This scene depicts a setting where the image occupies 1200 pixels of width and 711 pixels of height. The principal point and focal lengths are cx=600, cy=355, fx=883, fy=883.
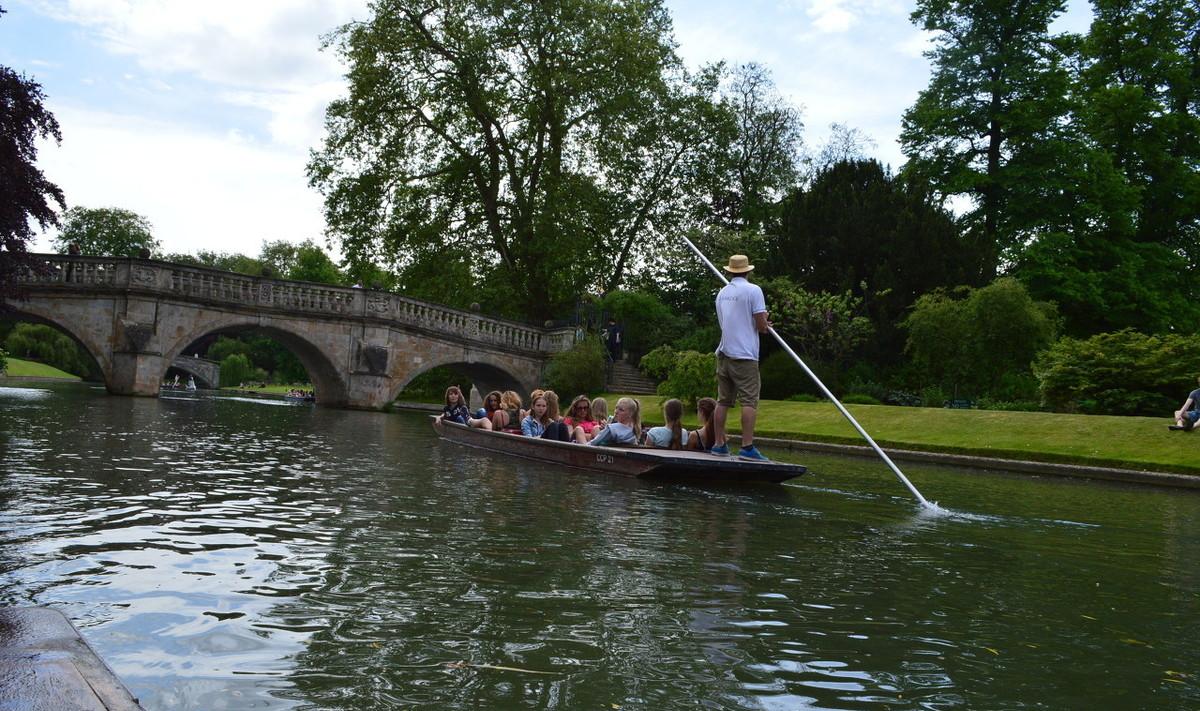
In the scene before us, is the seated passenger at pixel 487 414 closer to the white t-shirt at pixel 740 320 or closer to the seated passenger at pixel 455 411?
the seated passenger at pixel 455 411

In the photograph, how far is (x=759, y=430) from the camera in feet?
63.8

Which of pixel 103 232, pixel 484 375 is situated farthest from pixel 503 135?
pixel 103 232

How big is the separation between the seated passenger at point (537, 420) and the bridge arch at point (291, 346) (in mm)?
15176

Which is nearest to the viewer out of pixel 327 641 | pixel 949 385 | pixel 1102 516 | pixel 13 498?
pixel 327 641

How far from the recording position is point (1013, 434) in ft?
53.9

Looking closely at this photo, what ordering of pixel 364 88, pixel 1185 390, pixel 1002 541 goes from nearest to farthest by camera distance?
pixel 1002 541
pixel 1185 390
pixel 364 88

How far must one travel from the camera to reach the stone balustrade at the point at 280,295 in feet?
78.0

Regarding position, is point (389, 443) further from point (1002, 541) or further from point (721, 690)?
point (721, 690)

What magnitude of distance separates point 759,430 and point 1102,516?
34.5ft

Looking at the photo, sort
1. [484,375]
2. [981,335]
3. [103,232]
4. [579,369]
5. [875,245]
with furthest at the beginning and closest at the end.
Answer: [103,232] → [484,375] → [579,369] → [875,245] → [981,335]

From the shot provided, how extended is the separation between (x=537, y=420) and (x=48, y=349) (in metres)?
56.7

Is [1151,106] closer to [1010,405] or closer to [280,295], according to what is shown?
[1010,405]

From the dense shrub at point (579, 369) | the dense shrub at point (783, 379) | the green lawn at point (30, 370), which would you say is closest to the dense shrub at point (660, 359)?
the dense shrub at point (783, 379)

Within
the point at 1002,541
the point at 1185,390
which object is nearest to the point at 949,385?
the point at 1185,390
